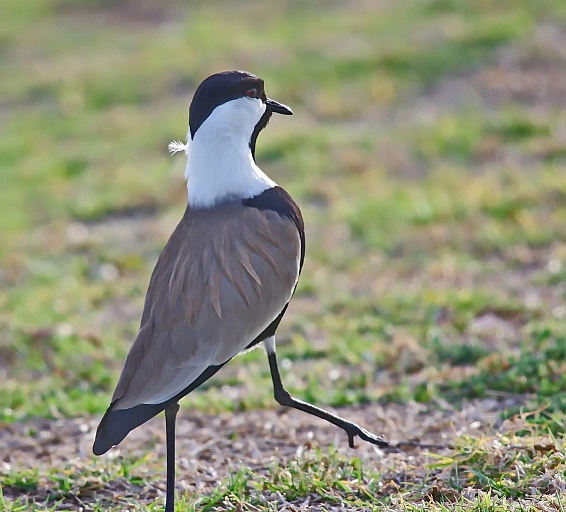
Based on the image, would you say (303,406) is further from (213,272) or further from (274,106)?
(274,106)

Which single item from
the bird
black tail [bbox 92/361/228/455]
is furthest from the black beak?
black tail [bbox 92/361/228/455]

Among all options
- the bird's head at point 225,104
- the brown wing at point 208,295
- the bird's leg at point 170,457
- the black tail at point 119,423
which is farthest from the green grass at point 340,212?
the bird's head at point 225,104

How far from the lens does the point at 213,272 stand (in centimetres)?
385

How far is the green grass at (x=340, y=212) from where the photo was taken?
530 centimetres

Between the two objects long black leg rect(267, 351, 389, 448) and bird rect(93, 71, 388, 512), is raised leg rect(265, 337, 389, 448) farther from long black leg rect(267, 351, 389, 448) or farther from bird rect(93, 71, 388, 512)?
bird rect(93, 71, 388, 512)

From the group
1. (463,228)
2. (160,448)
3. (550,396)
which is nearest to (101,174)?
(463,228)

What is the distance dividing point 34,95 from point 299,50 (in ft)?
11.2

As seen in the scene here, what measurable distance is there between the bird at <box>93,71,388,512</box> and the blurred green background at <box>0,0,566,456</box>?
5.48ft

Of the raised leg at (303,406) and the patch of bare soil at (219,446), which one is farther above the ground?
the raised leg at (303,406)

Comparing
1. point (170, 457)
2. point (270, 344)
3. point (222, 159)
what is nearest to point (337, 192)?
point (270, 344)

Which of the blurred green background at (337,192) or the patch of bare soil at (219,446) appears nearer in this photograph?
the patch of bare soil at (219,446)

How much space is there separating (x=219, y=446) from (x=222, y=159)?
1.60 metres

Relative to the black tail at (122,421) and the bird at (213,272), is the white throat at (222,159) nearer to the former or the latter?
the bird at (213,272)

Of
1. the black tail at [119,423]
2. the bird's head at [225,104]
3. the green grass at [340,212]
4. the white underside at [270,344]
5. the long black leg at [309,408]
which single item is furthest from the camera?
the green grass at [340,212]
